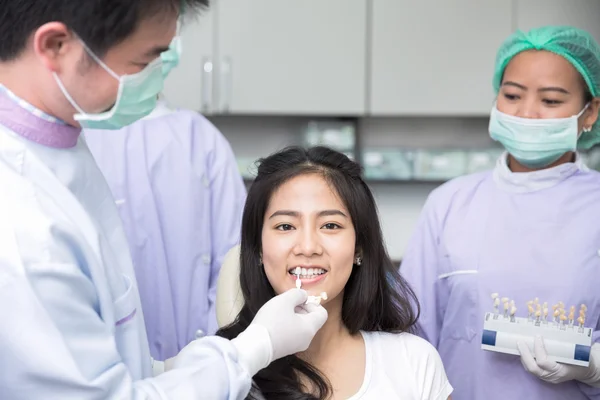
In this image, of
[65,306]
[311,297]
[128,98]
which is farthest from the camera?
[311,297]

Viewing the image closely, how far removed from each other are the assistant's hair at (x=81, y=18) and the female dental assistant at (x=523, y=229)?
1151 mm

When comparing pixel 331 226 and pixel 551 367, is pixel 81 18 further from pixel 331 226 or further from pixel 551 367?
pixel 551 367

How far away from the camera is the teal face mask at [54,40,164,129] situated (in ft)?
3.47

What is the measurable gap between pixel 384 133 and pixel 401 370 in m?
2.40

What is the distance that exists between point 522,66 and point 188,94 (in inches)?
70.7

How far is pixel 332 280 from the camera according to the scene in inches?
58.4

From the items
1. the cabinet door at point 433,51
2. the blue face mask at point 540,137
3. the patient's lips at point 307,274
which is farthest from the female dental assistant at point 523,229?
the cabinet door at point 433,51

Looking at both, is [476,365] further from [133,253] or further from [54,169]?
[54,169]

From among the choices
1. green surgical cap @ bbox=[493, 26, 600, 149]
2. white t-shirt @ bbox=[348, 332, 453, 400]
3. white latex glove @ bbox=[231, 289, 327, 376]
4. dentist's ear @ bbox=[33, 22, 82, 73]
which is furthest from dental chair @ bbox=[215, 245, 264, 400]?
green surgical cap @ bbox=[493, 26, 600, 149]

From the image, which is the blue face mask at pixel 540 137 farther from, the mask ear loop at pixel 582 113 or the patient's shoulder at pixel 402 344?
the patient's shoulder at pixel 402 344

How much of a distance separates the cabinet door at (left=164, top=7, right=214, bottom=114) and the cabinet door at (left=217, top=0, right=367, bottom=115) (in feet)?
0.16

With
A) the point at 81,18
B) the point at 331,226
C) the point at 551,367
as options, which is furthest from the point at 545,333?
the point at 81,18

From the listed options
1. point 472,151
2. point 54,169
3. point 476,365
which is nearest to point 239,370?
point 54,169

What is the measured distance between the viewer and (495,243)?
191 cm
